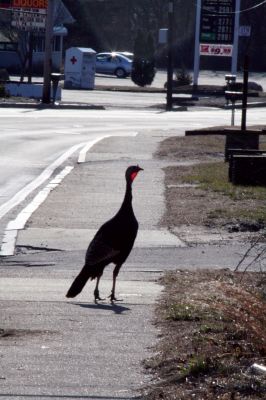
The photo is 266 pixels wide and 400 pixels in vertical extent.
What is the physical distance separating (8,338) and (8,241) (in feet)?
17.7

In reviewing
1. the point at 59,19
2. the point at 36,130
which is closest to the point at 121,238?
the point at 36,130

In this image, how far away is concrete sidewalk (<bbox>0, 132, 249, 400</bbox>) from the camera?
21.1 ft

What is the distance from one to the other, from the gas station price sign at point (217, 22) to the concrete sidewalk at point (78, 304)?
35179 millimetres

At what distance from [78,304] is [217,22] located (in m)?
44.4

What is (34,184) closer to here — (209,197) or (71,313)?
(209,197)

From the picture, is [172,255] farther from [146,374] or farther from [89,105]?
[89,105]

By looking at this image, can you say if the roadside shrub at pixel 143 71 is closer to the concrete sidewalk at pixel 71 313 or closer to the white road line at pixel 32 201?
the white road line at pixel 32 201

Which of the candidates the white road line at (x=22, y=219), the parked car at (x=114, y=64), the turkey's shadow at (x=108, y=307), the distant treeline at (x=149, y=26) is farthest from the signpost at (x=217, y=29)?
the turkey's shadow at (x=108, y=307)

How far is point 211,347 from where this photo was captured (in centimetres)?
676

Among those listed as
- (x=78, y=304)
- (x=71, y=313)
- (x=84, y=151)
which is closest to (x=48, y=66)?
(x=84, y=151)

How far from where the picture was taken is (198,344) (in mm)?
6914

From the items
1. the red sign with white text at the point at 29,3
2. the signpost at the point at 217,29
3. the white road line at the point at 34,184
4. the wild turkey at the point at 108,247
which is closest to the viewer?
the wild turkey at the point at 108,247

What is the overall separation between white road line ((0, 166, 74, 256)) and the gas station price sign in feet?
109

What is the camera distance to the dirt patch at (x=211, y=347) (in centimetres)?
586
